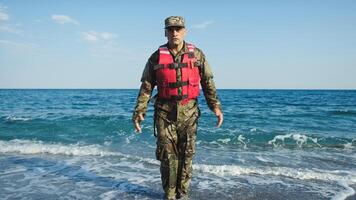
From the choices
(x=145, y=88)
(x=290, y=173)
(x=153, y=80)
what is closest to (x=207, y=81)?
(x=153, y=80)

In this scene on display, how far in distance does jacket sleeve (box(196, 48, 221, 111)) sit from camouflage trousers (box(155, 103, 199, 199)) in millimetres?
Result: 243

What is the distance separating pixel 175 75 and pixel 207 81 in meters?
0.51

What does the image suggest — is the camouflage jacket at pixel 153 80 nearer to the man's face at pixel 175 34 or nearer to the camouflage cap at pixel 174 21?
the man's face at pixel 175 34

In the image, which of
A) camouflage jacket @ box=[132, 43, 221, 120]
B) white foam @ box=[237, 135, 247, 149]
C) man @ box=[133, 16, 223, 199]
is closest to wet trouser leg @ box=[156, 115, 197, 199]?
man @ box=[133, 16, 223, 199]

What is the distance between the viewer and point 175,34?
184 inches

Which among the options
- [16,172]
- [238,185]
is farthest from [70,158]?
[238,185]

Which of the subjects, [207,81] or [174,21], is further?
[207,81]

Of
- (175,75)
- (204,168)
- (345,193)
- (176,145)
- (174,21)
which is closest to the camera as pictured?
(174,21)

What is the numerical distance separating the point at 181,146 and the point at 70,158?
449 centimetres

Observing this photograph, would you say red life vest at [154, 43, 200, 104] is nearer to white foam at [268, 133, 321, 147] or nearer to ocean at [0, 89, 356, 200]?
ocean at [0, 89, 356, 200]

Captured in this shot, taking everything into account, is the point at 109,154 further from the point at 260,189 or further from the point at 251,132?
the point at 251,132

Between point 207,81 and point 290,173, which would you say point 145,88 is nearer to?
point 207,81

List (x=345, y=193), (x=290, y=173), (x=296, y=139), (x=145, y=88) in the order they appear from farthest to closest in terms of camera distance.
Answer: (x=296, y=139) → (x=290, y=173) → (x=345, y=193) → (x=145, y=88)

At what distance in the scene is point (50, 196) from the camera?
5465 millimetres
